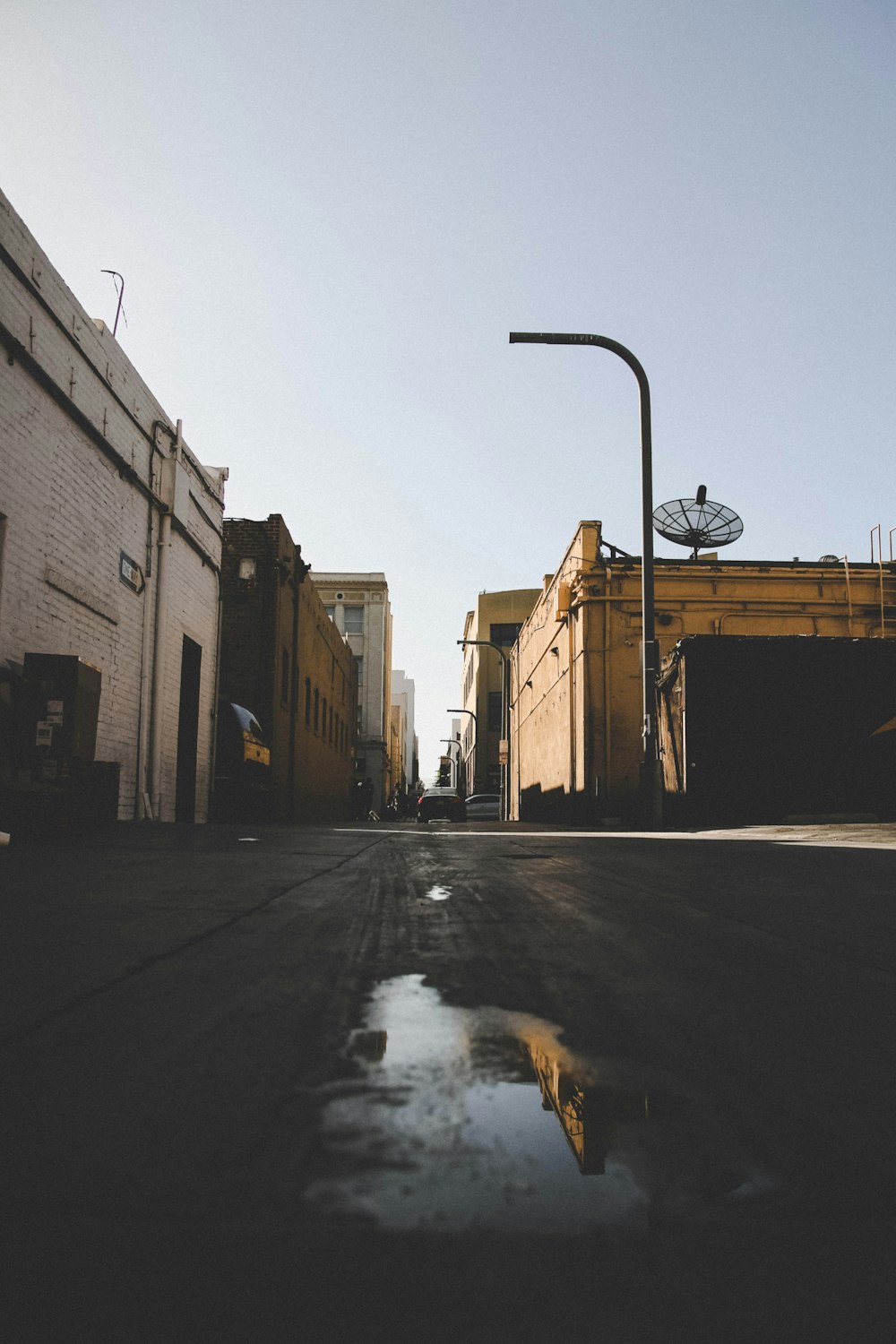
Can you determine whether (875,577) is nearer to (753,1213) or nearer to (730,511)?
(730,511)

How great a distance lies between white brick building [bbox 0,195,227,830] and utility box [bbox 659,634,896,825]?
8.00 metres

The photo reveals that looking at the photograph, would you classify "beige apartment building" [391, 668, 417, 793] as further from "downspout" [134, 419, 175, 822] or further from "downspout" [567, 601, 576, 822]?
"downspout" [134, 419, 175, 822]

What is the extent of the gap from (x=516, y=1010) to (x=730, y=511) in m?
19.5

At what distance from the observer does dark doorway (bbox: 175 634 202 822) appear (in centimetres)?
1466

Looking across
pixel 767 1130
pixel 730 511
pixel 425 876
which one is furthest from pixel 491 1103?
pixel 730 511

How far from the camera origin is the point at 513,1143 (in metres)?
0.88

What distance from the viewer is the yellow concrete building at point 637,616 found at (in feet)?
59.9

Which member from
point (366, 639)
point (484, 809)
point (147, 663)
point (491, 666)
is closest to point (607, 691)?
point (147, 663)

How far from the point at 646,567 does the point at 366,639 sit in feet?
122

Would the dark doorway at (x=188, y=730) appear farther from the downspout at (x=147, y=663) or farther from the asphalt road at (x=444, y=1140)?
the asphalt road at (x=444, y=1140)

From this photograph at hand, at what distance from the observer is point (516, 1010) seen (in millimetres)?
1463

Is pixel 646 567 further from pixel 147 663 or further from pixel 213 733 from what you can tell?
pixel 213 733

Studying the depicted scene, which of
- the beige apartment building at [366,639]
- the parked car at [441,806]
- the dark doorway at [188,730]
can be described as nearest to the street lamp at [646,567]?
the dark doorway at [188,730]

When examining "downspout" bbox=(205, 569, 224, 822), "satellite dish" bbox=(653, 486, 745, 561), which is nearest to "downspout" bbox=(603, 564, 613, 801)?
"satellite dish" bbox=(653, 486, 745, 561)
